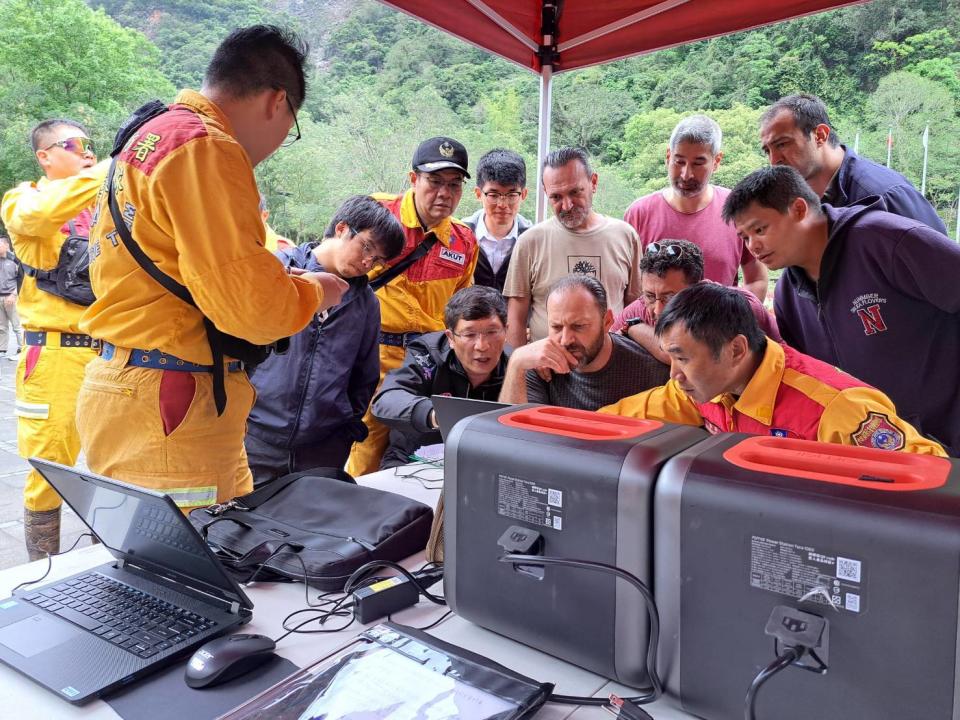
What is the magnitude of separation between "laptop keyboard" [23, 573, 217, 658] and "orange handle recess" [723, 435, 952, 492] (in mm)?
727

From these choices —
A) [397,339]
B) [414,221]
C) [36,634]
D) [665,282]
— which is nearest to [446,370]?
[397,339]

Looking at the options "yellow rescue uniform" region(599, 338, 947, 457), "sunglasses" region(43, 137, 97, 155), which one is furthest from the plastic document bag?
"sunglasses" region(43, 137, 97, 155)

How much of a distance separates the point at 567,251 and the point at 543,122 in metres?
1.28

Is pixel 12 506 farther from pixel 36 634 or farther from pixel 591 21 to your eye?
pixel 591 21

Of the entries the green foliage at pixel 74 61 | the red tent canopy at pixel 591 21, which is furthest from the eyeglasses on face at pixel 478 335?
the green foliage at pixel 74 61

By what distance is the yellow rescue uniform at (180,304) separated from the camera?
126cm

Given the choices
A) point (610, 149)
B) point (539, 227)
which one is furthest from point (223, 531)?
point (610, 149)

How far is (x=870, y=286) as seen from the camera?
1.97 metres

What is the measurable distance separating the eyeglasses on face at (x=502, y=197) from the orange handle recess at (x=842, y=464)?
2333mm

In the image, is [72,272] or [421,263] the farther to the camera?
[421,263]

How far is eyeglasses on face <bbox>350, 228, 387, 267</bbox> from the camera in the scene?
2.22m

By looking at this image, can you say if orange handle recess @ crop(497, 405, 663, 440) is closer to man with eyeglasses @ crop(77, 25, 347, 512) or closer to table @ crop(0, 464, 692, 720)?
table @ crop(0, 464, 692, 720)

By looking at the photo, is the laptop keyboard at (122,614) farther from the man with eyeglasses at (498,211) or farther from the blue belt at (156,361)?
the man with eyeglasses at (498,211)

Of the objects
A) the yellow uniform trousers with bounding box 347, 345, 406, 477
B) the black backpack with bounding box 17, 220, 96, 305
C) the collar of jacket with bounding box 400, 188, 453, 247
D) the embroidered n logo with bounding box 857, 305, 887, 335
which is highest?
the collar of jacket with bounding box 400, 188, 453, 247
